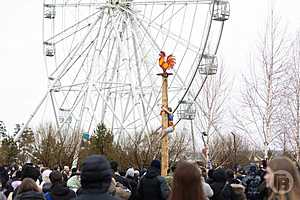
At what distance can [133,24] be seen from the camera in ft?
92.0

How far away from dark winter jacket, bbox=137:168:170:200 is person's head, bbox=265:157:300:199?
4.52 metres

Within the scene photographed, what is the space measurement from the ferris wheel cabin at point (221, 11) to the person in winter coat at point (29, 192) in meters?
19.2

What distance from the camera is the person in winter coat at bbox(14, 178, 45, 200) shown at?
6.16 meters

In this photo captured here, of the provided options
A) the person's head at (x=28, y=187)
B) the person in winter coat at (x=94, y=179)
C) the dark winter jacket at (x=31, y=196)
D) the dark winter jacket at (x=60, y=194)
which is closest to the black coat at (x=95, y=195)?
the person in winter coat at (x=94, y=179)

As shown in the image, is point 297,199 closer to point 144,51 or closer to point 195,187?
point 195,187

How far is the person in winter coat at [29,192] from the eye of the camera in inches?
242

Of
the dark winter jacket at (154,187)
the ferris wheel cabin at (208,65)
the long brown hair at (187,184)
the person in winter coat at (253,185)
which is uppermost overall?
the ferris wheel cabin at (208,65)

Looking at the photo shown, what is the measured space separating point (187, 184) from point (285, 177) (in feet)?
2.28

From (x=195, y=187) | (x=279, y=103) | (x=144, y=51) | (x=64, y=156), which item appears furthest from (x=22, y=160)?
(x=195, y=187)

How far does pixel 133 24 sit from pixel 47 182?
18.9 m

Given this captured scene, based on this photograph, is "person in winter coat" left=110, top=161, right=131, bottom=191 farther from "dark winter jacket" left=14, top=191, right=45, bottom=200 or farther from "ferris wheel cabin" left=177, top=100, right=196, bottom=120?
"ferris wheel cabin" left=177, top=100, right=196, bottom=120

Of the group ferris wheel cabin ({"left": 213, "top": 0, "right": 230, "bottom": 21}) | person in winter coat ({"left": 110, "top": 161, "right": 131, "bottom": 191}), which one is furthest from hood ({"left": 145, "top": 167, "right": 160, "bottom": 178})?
ferris wheel cabin ({"left": 213, "top": 0, "right": 230, "bottom": 21})

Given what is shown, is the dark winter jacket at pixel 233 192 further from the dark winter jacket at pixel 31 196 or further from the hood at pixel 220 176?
the dark winter jacket at pixel 31 196

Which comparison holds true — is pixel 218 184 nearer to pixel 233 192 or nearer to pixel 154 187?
→ pixel 233 192
